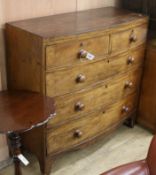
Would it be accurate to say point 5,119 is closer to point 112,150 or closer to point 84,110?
point 84,110

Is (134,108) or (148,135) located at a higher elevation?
(134,108)

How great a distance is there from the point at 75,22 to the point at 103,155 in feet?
3.40

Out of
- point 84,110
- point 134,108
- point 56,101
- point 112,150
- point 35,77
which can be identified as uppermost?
point 35,77

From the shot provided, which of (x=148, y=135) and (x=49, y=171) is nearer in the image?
(x=49, y=171)

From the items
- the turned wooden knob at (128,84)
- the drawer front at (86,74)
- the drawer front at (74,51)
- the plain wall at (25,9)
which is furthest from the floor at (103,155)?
the drawer front at (74,51)

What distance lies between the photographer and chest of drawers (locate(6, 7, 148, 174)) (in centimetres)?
166

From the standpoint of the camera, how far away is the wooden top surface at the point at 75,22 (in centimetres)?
168

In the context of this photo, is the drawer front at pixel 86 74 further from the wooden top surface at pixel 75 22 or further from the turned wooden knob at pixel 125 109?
the turned wooden knob at pixel 125 109

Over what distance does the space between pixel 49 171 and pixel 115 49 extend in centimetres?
94

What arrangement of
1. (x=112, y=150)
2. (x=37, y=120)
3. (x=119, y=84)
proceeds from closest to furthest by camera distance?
(x=37, y=120), (x=119, y=84), (x=112, y=150)

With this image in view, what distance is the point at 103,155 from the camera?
226 cm

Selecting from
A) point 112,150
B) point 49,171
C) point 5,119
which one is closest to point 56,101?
point 5,119

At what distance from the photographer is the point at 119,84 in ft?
7.13

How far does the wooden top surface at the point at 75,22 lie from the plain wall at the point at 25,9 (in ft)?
0.18
